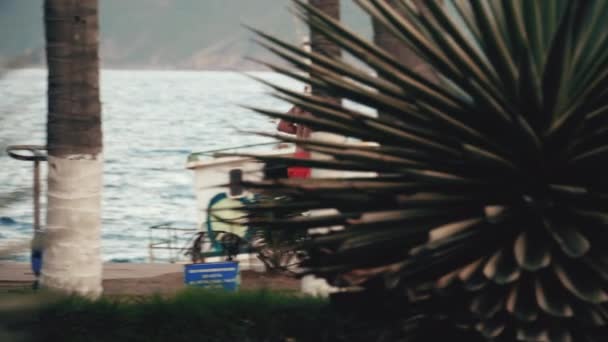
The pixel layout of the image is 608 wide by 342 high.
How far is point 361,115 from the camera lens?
6.87 meters

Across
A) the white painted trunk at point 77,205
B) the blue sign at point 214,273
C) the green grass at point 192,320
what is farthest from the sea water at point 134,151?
the blue sign at point 214,273

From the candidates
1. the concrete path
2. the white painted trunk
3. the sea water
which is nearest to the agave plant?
the sea water

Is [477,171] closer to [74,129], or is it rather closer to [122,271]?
[74,129]

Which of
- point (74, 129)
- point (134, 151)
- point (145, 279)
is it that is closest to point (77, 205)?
point (74, 129)

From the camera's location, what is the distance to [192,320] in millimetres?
8078

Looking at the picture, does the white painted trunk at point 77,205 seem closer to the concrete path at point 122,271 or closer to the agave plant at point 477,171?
the agave plant at point 477,171

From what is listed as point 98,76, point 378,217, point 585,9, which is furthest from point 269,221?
point 98,76

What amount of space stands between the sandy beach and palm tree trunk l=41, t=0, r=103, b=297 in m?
3.02

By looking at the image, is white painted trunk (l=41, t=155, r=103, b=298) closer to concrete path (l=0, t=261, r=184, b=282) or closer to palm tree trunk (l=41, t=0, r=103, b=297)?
palm tree trunk (l=41, t=0, r=103, b=297)

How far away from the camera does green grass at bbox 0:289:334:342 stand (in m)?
7.89

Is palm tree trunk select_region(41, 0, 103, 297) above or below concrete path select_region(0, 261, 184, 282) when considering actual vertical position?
above

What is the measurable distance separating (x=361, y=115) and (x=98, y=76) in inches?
171

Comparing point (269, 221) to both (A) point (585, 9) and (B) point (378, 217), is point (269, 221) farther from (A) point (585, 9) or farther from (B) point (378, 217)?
(A) point (585, 9)

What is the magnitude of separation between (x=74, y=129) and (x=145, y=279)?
702cm
